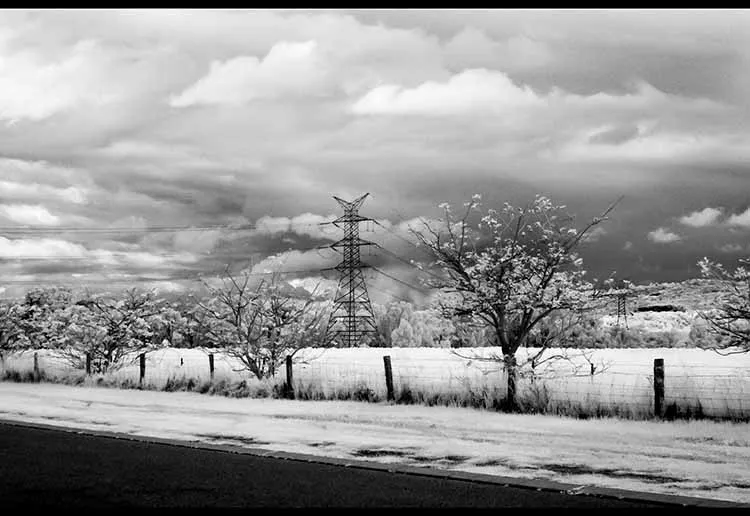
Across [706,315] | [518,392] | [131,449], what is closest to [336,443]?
[131,449]

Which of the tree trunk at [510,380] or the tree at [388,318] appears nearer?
the tree trunk at [510,380]

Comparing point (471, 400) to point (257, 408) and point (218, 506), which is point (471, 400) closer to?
point (257, 408)

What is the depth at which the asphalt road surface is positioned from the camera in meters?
8.59

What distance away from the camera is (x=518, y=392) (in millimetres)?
19000

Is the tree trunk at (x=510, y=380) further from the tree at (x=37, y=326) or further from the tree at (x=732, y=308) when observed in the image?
the tree at (x=37, y=326)

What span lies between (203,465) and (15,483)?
2.25 meters

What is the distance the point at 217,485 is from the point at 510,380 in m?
10.9

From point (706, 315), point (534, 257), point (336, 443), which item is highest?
point (534, 257)

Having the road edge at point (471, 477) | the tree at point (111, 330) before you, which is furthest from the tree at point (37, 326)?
Result: the road edge at point (471, 477)

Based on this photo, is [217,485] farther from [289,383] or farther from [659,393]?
[289,383]

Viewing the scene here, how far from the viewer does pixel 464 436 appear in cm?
→ 1459

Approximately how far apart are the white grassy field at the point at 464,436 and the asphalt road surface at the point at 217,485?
4.37 ft

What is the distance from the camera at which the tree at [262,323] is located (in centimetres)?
2705

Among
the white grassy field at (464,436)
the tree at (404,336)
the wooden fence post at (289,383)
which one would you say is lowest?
the white grassy field at (464,436)
